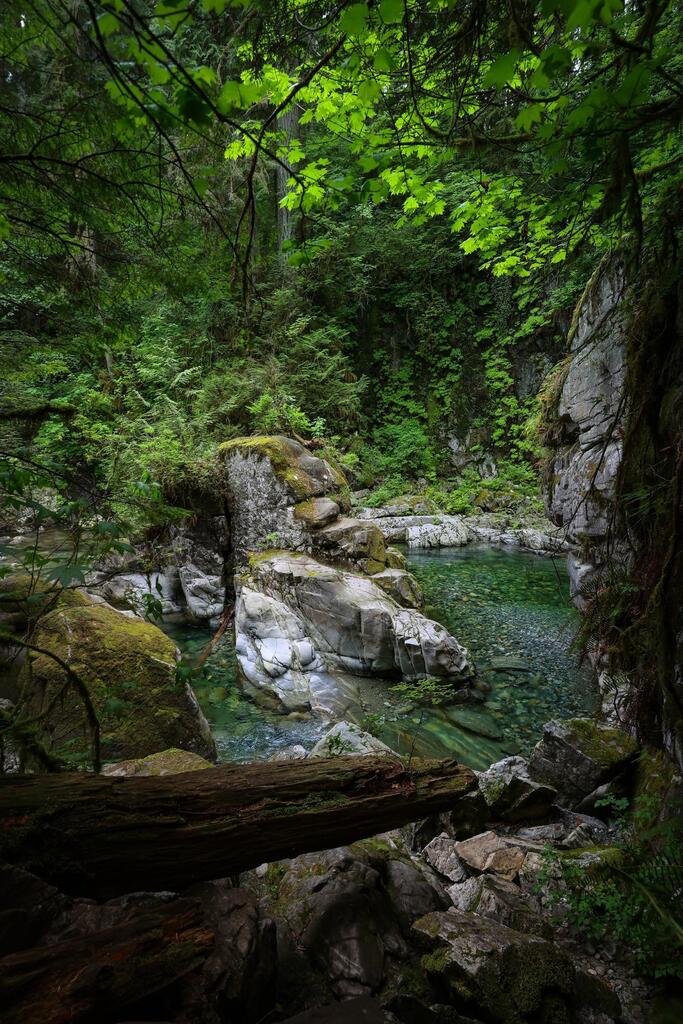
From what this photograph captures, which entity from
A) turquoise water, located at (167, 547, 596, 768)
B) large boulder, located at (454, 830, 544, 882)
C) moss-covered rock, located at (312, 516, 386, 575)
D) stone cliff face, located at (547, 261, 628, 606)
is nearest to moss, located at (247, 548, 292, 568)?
moss-covered rock, located at (312, 516, 386, 575)

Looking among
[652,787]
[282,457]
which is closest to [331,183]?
[652,787]

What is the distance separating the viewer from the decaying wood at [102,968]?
111 cm

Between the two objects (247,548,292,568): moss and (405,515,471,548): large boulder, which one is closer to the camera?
(247,548,292,568): moss

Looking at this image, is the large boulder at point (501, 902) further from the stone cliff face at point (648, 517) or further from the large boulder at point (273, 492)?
the large boulder at point (273, 492)

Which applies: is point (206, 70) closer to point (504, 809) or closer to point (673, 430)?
point (673, 430)

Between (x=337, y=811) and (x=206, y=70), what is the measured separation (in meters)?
3.05

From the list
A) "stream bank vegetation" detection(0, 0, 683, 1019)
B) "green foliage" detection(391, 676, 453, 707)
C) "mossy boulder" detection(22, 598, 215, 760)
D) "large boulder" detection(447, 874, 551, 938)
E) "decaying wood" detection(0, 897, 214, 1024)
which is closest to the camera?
"decaying wood" detection(0, 897, 214, 1024)

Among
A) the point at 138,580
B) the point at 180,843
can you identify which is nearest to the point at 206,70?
the point at 180,843

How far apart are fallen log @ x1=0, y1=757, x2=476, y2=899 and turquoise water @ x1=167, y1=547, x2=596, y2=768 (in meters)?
2.34

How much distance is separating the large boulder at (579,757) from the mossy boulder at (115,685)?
320cm

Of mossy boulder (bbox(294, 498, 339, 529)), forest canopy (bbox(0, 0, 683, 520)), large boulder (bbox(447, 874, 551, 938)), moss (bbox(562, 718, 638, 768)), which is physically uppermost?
forest canopy (bbox(0, 0, 683, 520))

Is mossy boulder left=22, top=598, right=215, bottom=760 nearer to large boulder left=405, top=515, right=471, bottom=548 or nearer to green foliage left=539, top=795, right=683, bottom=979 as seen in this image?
green foliage left=539, top=795, right=683, bottom=979

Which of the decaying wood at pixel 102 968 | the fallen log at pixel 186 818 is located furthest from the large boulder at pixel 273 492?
the decaying wood at pixel 102 968

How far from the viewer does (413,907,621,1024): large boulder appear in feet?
5.70
